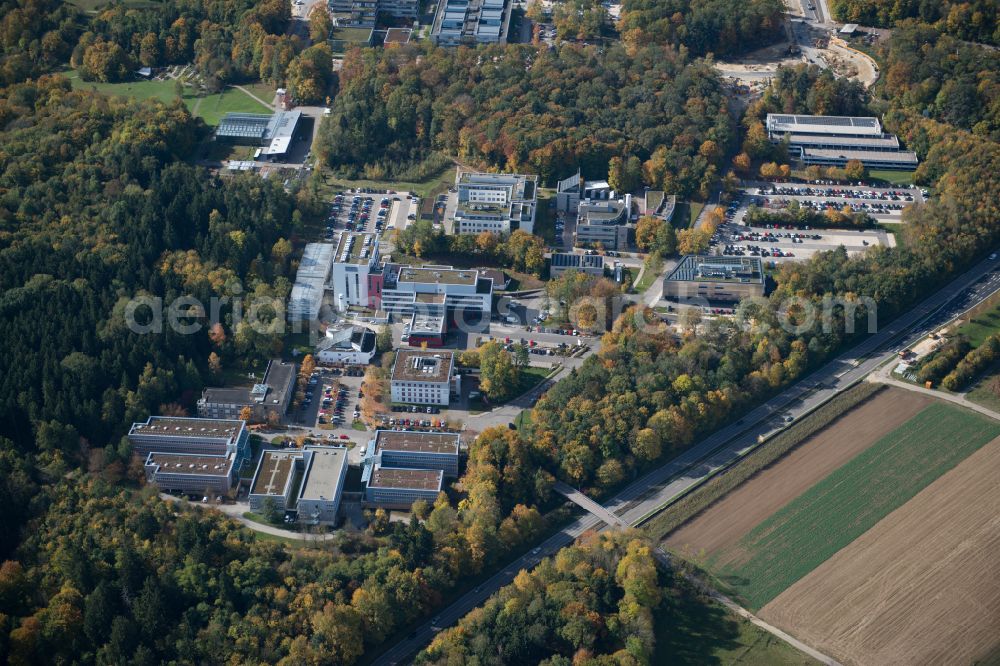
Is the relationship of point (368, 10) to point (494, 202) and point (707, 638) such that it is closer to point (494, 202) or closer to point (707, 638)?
point (494, 202)

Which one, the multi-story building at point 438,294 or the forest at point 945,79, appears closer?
the multi-story building at point 438,294

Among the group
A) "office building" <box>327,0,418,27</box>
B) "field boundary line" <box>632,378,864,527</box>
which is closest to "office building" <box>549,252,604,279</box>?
"field boundary line" <box>632,378,864,527</box>

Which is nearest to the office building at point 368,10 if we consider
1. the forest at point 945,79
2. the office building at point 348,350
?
the office building at point 348,350

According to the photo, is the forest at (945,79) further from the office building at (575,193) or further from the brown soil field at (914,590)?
→ the brown soil field at (914,590)

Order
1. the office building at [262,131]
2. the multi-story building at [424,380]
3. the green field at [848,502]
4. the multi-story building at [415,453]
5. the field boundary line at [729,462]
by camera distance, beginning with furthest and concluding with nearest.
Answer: the office building at [262,131], the multi-story building at [424,380], the multi-story building at [415,453], the field boundary line at [729,462], the green field at [848,502]

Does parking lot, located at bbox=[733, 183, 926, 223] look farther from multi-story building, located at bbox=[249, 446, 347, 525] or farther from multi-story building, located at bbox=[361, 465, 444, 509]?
multi-story building, located at bbox=[249, 446, 347, 525]
